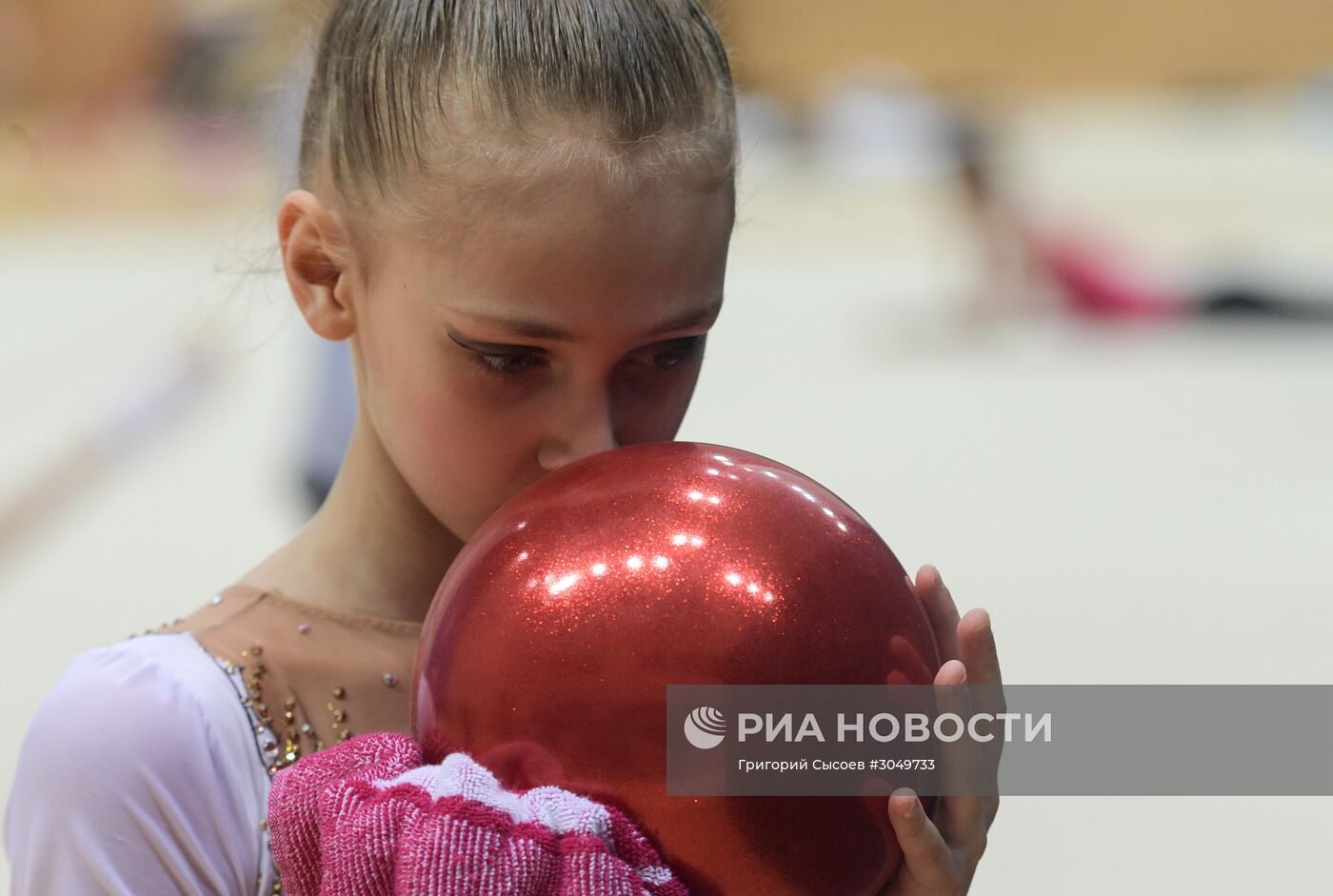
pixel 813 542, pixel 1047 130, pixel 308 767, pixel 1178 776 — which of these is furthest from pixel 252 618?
pixel 1047 130

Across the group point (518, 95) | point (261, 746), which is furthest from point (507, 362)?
point (261, 746)

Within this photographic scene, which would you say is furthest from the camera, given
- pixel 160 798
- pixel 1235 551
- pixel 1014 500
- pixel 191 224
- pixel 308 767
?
pixel 191 224

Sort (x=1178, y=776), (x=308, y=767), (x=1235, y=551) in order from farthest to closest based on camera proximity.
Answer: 1. (x=1235, y=551)
2. (x=1178, y=776)
3. (x=308, y=767)

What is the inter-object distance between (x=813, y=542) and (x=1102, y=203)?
6.81 meters

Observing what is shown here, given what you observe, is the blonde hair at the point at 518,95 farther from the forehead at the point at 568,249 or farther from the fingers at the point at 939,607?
the fingers at the point at 939,607

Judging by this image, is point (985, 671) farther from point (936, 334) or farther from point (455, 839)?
point (936, 334)

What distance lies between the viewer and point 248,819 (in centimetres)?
82

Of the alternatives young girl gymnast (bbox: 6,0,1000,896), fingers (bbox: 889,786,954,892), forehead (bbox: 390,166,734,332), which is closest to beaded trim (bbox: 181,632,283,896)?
young girl gymnast (bbox: 6,0,1000,896)

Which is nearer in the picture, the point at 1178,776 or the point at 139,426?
the point at 1178,776

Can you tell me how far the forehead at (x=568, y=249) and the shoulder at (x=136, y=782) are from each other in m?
0.27

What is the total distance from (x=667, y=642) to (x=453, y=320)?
230mm

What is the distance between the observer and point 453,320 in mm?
766

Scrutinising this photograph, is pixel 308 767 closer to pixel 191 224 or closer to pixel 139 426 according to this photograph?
pixel 139 426

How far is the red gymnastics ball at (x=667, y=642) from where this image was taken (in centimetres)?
63
